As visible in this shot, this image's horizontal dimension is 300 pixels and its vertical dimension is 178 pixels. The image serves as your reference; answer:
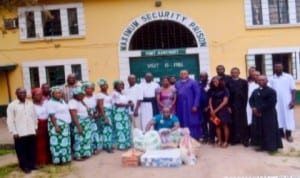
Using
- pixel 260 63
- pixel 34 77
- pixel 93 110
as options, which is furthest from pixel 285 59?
pixel 93 110

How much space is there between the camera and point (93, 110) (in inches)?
370

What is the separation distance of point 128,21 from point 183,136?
9.78 meters

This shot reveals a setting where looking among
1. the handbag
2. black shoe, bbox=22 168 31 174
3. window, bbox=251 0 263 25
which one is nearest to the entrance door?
window, bbox=251 0 263 25

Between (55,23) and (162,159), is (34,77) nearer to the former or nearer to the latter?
(55,23)

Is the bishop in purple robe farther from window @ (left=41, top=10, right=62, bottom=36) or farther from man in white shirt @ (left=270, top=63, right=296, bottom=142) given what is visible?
window @ (left=41, top=10, right=62, bottom=36)

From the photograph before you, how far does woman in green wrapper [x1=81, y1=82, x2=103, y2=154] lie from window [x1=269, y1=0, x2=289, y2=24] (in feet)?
35.5

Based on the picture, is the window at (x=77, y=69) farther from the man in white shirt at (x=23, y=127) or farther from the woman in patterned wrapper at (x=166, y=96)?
the man in white shirt at (x=23, y=127)

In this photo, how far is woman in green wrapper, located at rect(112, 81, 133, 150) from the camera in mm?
9750

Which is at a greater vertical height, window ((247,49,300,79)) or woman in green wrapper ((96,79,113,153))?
window ((247,49,300,79))

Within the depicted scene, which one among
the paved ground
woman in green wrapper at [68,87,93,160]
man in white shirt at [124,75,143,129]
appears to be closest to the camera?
the paved ground

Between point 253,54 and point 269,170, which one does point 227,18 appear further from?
point 269,170

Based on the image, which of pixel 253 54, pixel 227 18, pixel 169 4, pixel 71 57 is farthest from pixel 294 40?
pixel 71 57

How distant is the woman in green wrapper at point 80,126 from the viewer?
29.2 feet

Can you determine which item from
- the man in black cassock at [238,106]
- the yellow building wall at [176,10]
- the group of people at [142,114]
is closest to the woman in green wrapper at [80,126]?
the group of people at [142,114]
